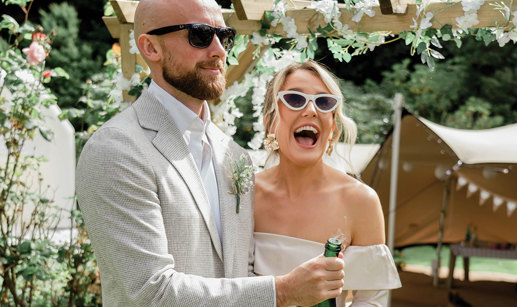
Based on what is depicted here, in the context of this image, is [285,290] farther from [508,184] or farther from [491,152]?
[508,184]

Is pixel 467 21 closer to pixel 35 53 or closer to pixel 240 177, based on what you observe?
pixel 240 177

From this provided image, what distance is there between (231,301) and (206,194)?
0.39m

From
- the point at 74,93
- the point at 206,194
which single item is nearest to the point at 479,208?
the point at 206,194

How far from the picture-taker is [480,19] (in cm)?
264

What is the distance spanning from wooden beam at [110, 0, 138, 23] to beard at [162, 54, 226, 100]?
1348 mm

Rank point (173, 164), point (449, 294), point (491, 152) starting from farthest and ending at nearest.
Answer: point (449, 294) → point (491, 152) → point (173, 164)

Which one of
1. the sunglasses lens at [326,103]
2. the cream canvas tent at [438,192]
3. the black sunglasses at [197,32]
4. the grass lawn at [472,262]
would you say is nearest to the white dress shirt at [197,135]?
the black sunglasses at [197,32]

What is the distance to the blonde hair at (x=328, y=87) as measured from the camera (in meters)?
2.44

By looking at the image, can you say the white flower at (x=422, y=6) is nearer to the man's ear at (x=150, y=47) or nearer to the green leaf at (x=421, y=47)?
the green leaf at (x=421, y=47)

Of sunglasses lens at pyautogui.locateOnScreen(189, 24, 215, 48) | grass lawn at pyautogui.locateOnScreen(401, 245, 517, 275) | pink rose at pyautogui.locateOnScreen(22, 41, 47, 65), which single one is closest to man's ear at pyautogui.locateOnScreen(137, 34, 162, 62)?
sunglasses lens at pyautogui.locateOnScreen(189, 24, 215, 48)

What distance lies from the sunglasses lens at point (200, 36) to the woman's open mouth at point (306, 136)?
0.59 meters

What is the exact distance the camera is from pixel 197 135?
6.81ft

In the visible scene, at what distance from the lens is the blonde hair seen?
244 cm

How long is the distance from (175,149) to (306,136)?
0.67m
